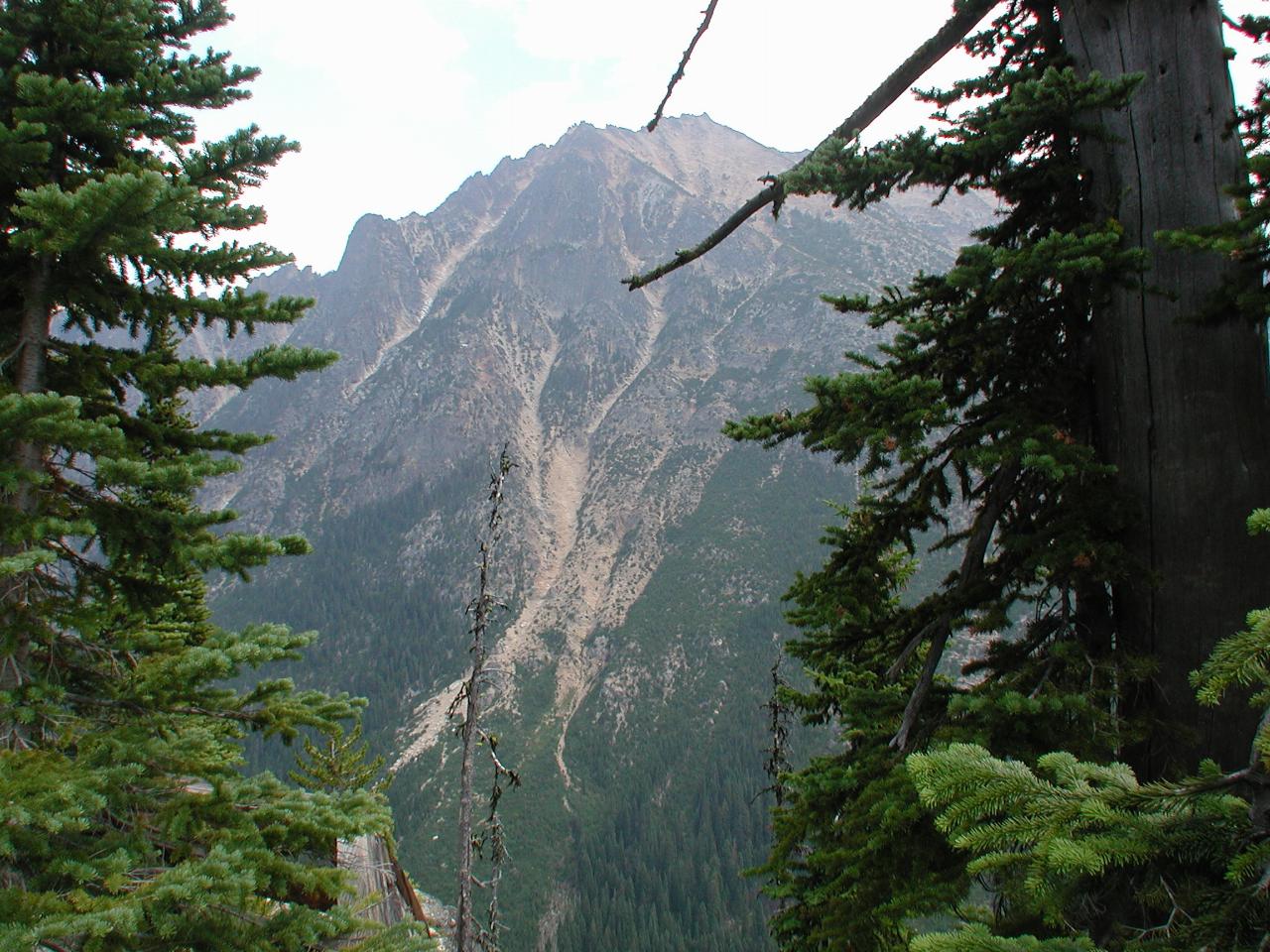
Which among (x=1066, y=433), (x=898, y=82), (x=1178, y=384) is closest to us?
(x=1178, y=384)

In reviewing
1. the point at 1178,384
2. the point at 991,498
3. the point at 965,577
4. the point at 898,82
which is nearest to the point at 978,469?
the point at 991,498

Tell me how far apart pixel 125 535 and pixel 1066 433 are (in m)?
5.50

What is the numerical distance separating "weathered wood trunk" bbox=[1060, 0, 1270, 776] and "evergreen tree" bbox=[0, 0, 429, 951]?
4.57m

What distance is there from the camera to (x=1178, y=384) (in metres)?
3.35

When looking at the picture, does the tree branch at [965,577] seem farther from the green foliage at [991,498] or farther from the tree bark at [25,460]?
the tree bark at [25,460]

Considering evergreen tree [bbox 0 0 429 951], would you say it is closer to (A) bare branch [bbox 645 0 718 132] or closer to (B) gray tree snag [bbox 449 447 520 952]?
(A) bare branch [bbox 645 0 718 132]

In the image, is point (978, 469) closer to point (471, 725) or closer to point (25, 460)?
point (25, 460)

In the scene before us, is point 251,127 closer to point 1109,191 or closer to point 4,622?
point 4,622

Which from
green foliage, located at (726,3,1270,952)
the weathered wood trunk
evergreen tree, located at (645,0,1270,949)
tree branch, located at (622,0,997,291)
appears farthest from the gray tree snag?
the weathered wood trunk

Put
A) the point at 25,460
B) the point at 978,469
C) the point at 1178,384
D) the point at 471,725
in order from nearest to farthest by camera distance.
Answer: the point at 1178,384 < the point at 978,469 < the point at 25,460 < the point at 471,725

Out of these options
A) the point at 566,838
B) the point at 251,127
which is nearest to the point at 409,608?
the point at 566,838

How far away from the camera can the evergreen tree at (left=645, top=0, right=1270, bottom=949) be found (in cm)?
315

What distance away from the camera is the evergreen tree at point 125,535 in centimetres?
382

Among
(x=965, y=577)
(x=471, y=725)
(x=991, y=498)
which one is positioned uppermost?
(x=991, y=498)
